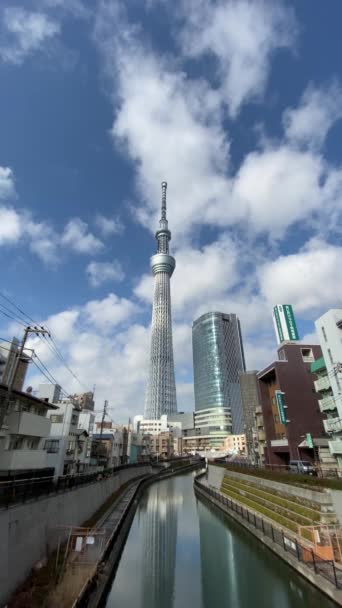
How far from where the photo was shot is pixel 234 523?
2355 cm

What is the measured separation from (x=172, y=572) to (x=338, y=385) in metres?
16.8

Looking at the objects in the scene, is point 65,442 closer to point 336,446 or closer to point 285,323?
point 336,446

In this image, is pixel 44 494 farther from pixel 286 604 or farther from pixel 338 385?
pixel 338 385

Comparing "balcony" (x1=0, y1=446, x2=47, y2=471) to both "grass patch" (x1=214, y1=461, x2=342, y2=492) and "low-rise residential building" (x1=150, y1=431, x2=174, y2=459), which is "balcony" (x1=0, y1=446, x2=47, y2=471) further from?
"low-rise residential building" (x1=150, y1=431, x2=174, y2=459)

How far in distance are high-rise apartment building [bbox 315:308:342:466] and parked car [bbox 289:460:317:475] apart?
2.51 meters

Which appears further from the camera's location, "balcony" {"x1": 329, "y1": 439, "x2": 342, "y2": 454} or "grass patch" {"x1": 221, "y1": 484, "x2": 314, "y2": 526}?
"balcony" {"x1": 329, "y1": 439, "x2": 342, "y2": 454}

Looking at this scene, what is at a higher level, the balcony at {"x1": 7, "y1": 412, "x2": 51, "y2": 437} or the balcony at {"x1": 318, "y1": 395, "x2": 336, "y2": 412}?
the balcony at {"x1": 318, "y1": 395, "x2": 336, "y2": 412}

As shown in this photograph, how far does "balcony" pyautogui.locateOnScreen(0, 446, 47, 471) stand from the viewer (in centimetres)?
1989

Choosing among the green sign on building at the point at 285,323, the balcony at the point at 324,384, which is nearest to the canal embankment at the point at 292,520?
the balcony at the point at 324,384

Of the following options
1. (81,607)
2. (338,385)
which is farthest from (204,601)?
(338,385)

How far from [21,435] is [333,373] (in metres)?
23.2

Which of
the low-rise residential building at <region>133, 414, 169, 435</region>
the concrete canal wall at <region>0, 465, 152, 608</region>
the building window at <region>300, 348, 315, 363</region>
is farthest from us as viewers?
the low-rise residential building at <region>133, 414, 169, 435</region>

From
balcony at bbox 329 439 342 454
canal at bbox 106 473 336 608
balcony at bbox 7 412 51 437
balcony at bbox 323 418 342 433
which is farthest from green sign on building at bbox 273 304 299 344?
balcony at bbox 7 412 51 437

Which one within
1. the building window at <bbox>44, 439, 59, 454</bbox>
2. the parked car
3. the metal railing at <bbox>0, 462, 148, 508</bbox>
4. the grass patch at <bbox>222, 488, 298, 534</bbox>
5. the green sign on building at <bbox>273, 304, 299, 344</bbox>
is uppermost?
the green sign on building at <bbox>273, 304, 299, 344</bbox>
